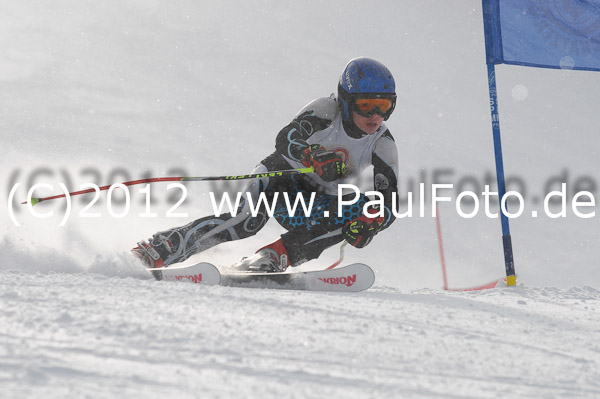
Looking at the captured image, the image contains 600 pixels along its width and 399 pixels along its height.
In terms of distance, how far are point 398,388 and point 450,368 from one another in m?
0.30

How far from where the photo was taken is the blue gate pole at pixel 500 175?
5082mm

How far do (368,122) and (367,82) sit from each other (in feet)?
1.02

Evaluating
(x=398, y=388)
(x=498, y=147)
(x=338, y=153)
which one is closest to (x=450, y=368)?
(x=398, y=388)

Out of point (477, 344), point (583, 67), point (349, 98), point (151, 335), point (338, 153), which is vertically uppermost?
point (583, 67)

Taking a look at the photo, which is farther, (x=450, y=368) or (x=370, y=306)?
(x=370, y=306)

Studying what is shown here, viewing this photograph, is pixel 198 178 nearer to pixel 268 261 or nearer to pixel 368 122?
pixel 268 261

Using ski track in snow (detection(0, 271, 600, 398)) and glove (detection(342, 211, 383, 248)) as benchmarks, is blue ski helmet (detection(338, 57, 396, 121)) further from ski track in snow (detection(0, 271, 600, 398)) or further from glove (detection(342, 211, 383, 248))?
ski track in snow (detection(0, 271, 600, 398))

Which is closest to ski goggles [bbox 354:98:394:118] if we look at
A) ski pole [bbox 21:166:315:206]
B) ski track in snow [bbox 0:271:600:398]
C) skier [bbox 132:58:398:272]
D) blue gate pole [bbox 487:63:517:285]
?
skier [bbox 132:58:398:272]

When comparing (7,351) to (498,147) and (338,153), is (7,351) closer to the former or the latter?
(338,153)

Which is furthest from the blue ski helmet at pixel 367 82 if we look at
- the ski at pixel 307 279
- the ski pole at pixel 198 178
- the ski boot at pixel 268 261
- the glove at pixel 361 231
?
the ski at pixel 307 279

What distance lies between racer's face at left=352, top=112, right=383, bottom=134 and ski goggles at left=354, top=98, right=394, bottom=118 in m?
0.03

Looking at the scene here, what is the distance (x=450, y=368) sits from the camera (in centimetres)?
177

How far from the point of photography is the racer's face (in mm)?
4516

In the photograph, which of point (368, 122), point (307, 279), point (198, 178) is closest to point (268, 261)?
point (307, 279)
